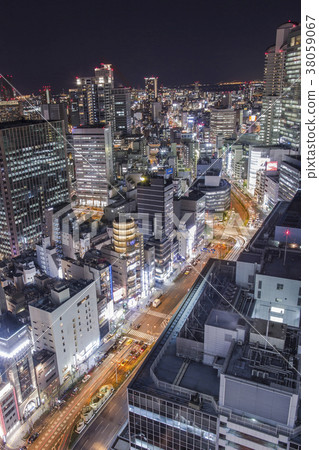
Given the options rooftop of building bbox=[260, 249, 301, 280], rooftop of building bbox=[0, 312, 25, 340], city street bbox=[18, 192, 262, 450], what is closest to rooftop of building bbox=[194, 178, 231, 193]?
city street bbox=[18, 192, 262, 450]

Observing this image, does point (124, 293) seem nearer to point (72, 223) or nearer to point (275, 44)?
point (72, 223)

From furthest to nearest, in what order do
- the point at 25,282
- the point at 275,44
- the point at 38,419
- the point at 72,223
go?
the point at 275,44 → the point at 72,223 → the point at 25,282 → the point at 38,419

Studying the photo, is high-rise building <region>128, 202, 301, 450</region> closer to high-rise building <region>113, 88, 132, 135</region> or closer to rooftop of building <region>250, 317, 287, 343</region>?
rooftop of building <region>250, 317, 287, 343</region>

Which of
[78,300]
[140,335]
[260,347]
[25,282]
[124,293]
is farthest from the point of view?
[25,282]

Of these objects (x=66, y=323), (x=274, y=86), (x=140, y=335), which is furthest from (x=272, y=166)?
(x=66, y=323)

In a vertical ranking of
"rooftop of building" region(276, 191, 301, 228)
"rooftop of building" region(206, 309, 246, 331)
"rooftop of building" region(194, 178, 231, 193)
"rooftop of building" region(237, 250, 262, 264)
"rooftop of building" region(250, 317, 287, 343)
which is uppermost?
"rooftop of building" region(194, 178, 231, 193)
